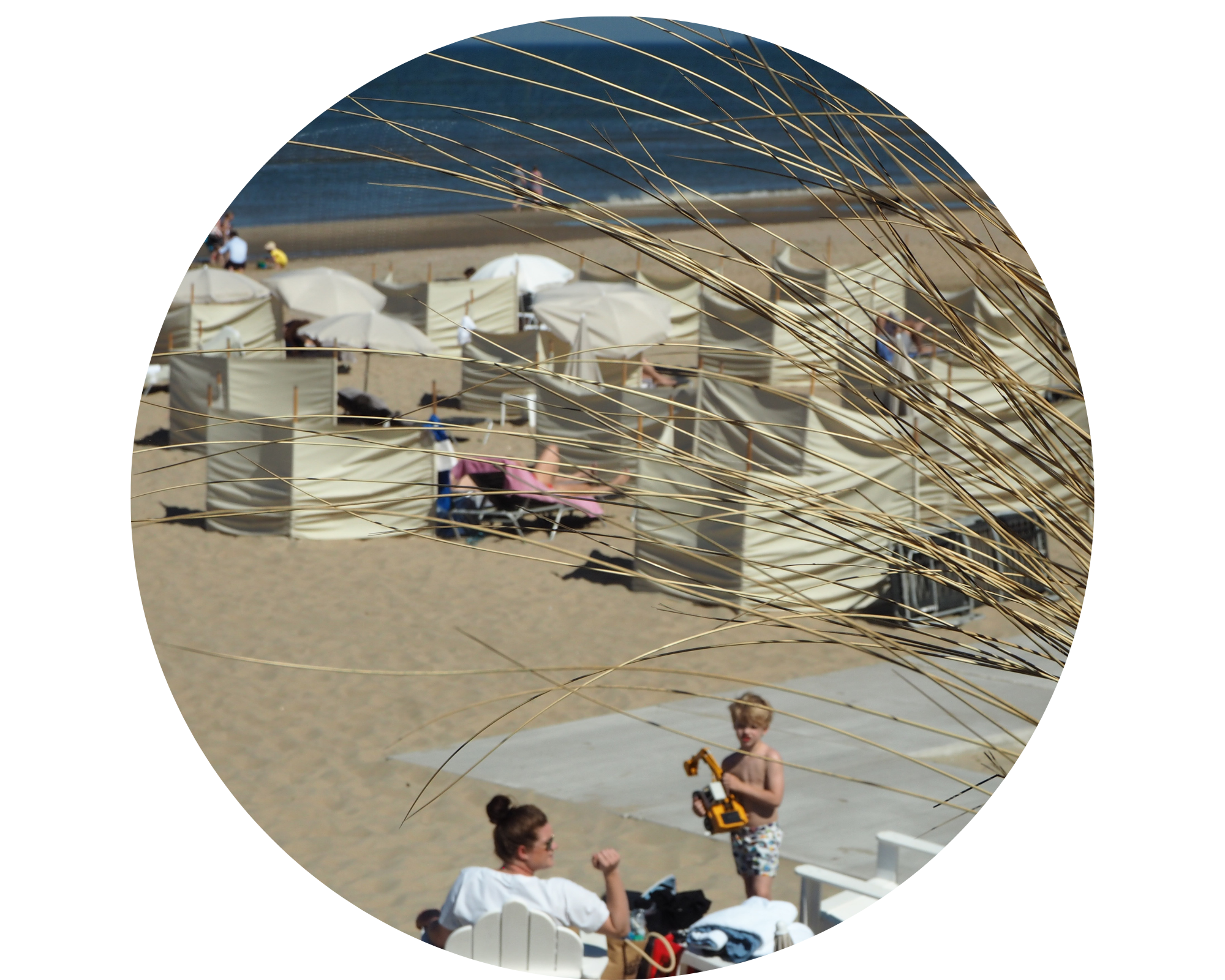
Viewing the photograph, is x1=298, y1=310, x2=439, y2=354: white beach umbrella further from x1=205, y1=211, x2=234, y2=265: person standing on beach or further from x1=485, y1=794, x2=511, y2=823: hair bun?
x1=485, y1=794, x2=511, y2=823: hair bun

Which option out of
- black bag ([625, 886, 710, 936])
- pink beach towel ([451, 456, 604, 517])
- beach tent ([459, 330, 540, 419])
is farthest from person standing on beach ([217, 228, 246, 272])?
black bag ([625, 886, 710, 936])

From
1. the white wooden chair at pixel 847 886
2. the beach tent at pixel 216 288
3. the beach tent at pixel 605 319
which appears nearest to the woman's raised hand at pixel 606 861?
the white wooden chair at pixel 847 886

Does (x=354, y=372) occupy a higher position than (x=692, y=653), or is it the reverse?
(x=354, y=372)

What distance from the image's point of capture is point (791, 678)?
2.36 meters

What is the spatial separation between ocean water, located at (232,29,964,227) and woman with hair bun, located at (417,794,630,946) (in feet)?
4.38

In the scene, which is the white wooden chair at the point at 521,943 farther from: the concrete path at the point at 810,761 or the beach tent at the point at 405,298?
the beach tent at the point at 405,298

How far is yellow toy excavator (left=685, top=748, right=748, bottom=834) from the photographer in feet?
7.84

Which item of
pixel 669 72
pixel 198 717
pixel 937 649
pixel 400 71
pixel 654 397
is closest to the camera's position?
pixel 937 649

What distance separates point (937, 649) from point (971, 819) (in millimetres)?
843

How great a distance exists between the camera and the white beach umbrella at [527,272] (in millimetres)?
2650

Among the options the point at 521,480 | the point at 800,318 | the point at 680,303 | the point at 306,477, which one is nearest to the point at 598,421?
the point at 521,480

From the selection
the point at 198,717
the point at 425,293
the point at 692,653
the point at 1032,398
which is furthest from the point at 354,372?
the point at 1032,398

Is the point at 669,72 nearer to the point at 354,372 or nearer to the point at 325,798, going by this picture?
the point at 354,372

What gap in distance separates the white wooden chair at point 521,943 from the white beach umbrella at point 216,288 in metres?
1.46
